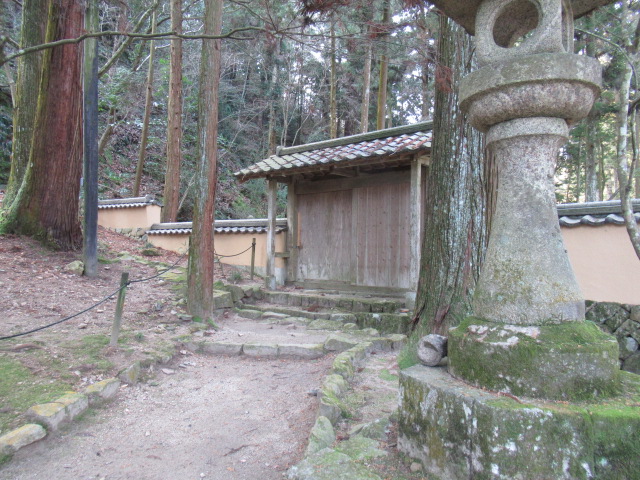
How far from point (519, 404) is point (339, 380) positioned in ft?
7.38

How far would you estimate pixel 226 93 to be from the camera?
20375 millimetres

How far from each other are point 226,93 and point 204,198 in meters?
15.7

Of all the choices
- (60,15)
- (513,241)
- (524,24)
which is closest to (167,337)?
(513,241)

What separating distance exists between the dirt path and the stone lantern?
1471 mm

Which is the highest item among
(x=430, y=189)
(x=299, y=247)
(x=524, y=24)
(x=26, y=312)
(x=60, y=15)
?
(x=60, y=15)

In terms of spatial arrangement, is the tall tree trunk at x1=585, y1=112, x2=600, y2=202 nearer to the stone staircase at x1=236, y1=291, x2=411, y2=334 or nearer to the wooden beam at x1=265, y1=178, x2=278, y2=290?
the stone staircase at x1=236, y1=291, x2=411, y2=334

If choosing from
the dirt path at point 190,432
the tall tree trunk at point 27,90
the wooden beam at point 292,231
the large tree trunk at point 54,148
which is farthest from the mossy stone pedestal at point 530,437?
the tall tree trunk at point 27,90

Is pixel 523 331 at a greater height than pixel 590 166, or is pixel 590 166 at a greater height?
pixel 590 166

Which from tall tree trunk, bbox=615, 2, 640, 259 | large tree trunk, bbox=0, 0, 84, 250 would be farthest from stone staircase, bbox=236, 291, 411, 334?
large tree trunk, bbox=0, 0, 84, 250

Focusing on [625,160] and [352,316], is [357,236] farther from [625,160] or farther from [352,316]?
[625,160]

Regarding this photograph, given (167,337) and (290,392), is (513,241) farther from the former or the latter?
(167,337)

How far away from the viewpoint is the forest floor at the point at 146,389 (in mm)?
2939

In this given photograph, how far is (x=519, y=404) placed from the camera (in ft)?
5.76

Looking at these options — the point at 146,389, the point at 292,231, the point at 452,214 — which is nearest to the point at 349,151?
the point at 292,231
